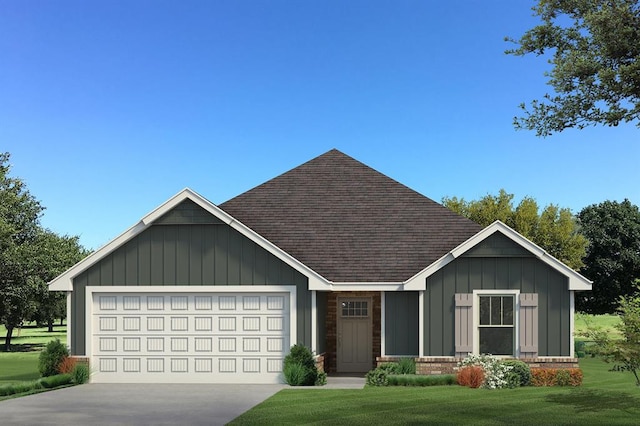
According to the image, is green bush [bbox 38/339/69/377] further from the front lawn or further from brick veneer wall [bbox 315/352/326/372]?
brick veneer wall [bbox 315/352/326/372]

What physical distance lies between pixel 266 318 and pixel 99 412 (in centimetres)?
666

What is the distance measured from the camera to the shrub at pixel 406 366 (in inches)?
846

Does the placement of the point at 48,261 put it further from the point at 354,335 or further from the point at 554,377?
the point at 554,377

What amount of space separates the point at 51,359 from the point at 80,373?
0.97 metres

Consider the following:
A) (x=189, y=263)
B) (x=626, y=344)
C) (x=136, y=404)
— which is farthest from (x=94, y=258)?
(x=626, y=344)

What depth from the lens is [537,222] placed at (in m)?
53.5

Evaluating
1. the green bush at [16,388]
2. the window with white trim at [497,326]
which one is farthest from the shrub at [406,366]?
the green bush at [16,388]

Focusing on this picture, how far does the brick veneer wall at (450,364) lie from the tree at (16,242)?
28007 millimetres

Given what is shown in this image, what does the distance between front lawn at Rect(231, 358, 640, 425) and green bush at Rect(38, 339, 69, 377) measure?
7191 mm

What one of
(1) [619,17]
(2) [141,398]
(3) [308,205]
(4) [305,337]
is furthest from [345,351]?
(1) [619,17]

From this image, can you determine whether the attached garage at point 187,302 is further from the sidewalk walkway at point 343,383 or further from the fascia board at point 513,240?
the fascia board at point 513,240

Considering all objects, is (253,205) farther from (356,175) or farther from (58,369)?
(58,369)

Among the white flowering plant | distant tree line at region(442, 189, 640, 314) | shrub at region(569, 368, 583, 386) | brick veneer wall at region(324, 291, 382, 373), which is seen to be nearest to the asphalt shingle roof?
brick veneer wall at region(324, 291, 382, 373)

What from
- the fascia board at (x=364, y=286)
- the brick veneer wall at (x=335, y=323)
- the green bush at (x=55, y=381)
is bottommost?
the green bush at (x=55, y=381)
